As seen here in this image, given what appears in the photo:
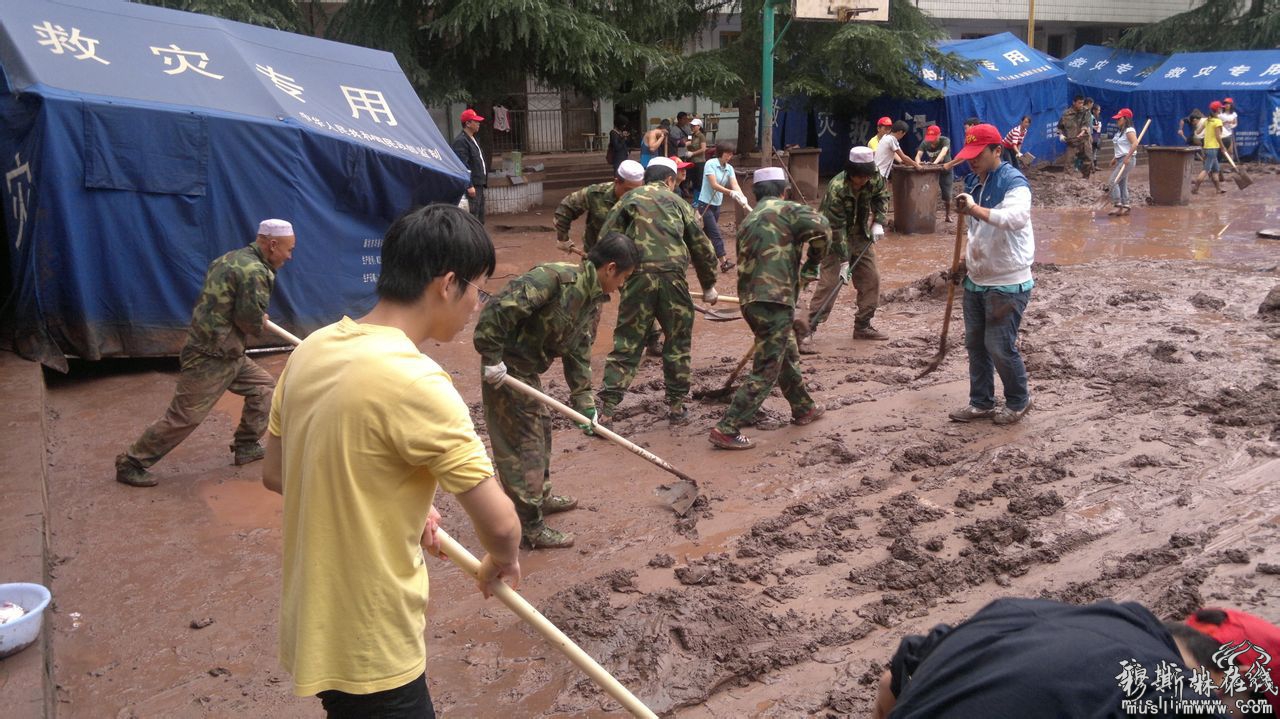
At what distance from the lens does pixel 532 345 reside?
4805 mm

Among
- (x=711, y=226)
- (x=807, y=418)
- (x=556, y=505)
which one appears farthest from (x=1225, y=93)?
(x=556, y=505)

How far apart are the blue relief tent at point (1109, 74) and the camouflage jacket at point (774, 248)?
22109mm

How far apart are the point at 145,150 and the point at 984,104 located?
17.2 meters

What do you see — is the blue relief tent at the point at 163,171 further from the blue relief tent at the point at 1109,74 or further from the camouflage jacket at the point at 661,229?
the blue relief tent at the point at 1109,74

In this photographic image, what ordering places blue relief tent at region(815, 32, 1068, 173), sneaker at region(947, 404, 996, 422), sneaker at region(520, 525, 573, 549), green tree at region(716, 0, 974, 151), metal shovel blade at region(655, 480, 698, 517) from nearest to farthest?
1. sneaker at region(520, 525, 573, 549)
2. metal shovel blade at region(655, 480, 698, 517)
3. sneaker at region(947, 404, 996, 422)
4. green tree at region(716, 0, 974, 151)
5. blue relief tent at region(815, 32, 1068, 173)

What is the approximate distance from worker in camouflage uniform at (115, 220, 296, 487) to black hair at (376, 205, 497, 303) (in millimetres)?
3922

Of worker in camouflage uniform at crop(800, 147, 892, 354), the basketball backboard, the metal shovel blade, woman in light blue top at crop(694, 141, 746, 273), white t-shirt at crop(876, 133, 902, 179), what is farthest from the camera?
the basketball backboard

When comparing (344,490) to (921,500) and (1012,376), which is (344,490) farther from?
(1012,376)

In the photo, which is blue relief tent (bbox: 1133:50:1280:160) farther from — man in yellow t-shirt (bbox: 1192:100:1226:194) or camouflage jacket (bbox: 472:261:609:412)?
camouflage jacket (bbox: 472:261:609:412)

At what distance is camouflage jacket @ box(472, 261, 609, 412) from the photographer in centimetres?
456

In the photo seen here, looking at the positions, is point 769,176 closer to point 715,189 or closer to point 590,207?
point 590,207

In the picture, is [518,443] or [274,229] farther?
[274,229]

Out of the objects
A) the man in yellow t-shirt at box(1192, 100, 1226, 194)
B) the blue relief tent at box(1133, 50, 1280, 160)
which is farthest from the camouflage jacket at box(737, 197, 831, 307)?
the blue relief tent at box(1133, 50, 1280, 160)

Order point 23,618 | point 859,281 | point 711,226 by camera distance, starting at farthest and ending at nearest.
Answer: point 711,226 < point 859,281 < point 23,618
